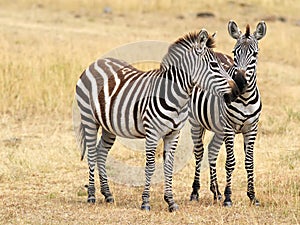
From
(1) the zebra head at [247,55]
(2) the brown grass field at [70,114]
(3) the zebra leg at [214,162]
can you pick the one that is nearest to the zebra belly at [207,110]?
(3) the zebra leg at [214,162]

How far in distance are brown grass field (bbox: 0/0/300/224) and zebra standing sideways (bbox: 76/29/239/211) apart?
536 millimetres

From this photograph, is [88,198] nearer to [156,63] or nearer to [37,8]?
[156,63]

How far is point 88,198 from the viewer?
25.3ft

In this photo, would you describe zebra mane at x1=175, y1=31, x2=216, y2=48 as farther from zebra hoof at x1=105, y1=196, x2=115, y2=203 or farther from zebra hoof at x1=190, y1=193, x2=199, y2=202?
zebra hoof at x1=105, y1=196, x2=115, y2=203

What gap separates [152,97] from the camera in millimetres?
7027

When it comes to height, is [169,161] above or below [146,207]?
above

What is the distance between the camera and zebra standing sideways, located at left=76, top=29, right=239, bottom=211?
685cm

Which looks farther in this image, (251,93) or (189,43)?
(251,93)

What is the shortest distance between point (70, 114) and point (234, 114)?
5957mm

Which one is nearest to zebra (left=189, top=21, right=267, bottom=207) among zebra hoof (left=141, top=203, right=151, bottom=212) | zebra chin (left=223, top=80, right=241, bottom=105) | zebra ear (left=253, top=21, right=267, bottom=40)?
zebra ear (left=253, top=21, right=267, bottom=40)

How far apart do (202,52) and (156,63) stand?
7655 millimetres

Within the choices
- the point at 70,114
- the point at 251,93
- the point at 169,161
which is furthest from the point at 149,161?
the point at 70,114

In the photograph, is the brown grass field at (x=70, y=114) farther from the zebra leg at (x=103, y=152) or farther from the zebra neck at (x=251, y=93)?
the zebra neck at (x=251, y=93)

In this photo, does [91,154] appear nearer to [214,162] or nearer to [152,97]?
[152,97]
